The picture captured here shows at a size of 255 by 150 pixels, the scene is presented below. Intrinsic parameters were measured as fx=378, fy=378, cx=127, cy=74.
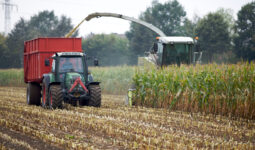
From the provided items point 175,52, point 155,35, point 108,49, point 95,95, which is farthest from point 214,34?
point 95,95

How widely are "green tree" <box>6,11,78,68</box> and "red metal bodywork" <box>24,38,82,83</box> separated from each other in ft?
130

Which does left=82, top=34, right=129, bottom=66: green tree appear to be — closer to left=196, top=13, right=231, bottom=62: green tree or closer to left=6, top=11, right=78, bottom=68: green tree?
left=6, top=11, right=78, bottom=68: green tree

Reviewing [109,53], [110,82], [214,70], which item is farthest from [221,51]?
[214,70]

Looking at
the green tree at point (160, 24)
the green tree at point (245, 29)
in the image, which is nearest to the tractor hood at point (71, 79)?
the green tree at point (245, 29)

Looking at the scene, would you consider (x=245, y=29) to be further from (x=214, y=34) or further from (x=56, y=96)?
(x=56, y=96)

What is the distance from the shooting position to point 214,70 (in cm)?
1213

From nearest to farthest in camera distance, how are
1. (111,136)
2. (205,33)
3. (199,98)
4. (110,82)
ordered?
1. (111,136)
2. (199,98)
3. (110,82)
4. (205,33)

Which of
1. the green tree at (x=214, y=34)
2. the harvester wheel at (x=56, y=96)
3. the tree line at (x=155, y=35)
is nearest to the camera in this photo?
the harvester wheel at (x=56, y=96)

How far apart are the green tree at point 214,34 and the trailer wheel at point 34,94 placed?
31.1 meters

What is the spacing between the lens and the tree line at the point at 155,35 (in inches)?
1651

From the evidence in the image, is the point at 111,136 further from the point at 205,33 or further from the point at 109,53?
the point at 109,53

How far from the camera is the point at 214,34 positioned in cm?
4366

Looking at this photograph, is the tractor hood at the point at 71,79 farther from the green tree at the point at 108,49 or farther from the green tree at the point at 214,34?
the green tree at the point at 108,49

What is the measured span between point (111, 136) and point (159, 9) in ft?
195
